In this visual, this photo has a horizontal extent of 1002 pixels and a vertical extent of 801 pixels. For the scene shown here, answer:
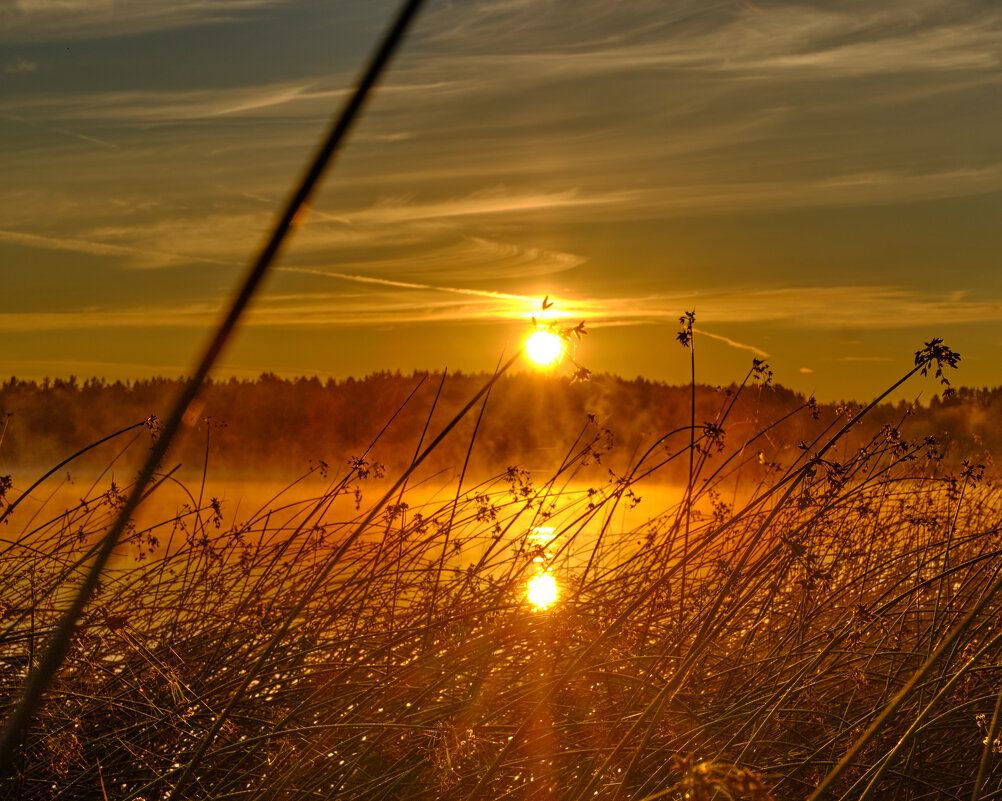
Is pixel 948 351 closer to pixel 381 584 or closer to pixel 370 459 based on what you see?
pixel 370 459

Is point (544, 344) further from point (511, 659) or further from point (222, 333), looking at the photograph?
point (511, 659)

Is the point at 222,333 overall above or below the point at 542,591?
below

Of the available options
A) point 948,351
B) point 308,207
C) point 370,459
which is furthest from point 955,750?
point 308,207

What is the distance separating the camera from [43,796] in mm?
2459

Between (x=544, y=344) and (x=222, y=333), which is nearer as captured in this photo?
(x=222, y=333)

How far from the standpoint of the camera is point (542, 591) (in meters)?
3.46

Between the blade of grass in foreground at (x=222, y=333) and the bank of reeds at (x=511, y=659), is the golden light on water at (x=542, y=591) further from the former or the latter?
the blade of grass in foreground at (x=222, y=333)

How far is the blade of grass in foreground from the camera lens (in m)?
0.51

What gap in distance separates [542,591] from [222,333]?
9.93 ft

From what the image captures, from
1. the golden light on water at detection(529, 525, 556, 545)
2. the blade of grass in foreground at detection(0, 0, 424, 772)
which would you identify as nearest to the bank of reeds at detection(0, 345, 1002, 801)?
the golden light on water at detection(529, 525, 556, 545)

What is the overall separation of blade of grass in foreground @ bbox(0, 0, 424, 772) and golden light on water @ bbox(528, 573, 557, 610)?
2.36 m

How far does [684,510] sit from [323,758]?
4.68ft

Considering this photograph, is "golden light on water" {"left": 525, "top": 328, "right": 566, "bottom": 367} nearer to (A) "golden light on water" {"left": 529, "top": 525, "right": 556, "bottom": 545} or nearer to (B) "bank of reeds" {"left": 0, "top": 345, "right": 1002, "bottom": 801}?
(B) "bank of reeds" {"left": 0, "top": 345, "right": 1002, "bottom": 801}

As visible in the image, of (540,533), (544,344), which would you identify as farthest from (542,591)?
(544,344)
